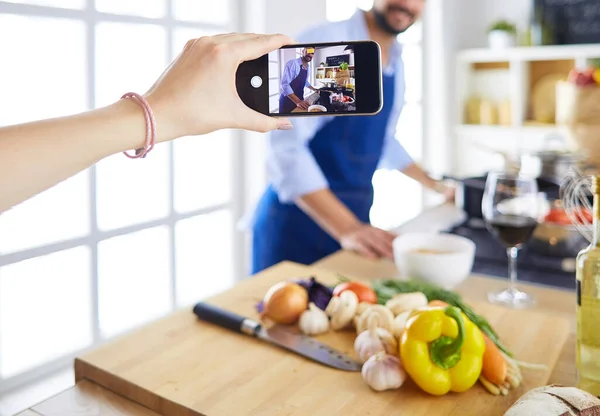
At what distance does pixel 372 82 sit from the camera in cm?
68

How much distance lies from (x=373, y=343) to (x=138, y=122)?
41cm

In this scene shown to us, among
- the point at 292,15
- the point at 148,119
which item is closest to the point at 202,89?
the point at 148,119

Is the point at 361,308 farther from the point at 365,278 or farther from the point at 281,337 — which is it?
the point at 365,278

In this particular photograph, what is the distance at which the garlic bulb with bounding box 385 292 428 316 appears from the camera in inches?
33.6

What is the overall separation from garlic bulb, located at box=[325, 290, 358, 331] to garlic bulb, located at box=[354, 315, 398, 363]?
81 millimetres

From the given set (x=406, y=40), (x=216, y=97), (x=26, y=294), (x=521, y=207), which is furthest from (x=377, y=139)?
(x=406, y=40)

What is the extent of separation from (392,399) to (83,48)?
3.93 ft

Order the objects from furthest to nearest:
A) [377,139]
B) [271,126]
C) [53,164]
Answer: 1. [377,139]
2. [271,126]
3. [53,164]

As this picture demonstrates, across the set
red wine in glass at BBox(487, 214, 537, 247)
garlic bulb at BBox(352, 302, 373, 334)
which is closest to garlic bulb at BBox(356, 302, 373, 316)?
garlic bulb at BBox(352, 302, 373, 334)

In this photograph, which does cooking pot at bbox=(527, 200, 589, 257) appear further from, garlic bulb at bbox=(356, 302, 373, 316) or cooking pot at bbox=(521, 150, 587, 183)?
garlic bulb at bbox=(356, 302, 373, 316)

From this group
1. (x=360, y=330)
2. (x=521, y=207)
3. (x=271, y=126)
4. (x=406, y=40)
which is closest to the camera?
(x=271, y=126)

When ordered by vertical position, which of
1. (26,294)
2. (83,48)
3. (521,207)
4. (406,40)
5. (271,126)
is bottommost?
(26,294)

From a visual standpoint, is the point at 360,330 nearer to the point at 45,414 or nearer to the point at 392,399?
the point at 392,399

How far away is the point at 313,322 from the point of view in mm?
885
